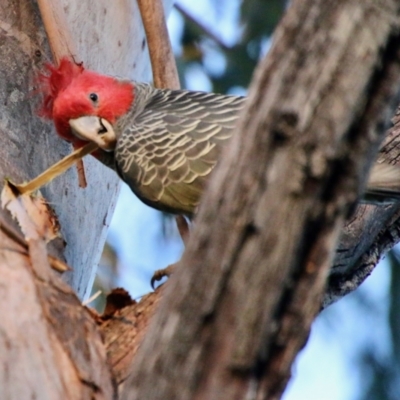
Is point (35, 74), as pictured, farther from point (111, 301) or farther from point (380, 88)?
point (380, 88)

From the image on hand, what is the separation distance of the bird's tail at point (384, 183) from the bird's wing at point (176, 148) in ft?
1.82

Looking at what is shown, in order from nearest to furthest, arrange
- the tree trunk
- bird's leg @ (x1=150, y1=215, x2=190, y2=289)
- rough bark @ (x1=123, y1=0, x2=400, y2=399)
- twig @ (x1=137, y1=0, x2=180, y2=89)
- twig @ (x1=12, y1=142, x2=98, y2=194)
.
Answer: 1. rough bark @ (x1=123, y1=0, x2=400, y2=399)
2. the tree trunk
3. twig @ (x1=12, y1=142, x2=98, y2=194)
4. bird's leg @ (x1=150, y1=215, x2=190, y2=289)
5. twig @ (x1=137, y1=0, x2=180, y2=89)

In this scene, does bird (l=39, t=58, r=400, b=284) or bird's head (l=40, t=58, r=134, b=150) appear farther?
bird's head (l=40, t=58, r=134, b=150)

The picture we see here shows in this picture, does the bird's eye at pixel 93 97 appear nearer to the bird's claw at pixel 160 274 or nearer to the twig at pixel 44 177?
the twig at pixel 44 177

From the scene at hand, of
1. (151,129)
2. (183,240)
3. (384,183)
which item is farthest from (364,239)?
(151,129)

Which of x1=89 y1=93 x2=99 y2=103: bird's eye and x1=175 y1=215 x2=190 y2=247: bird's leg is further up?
x1=89 y1=93 x2=99 y2=103: bird's eye

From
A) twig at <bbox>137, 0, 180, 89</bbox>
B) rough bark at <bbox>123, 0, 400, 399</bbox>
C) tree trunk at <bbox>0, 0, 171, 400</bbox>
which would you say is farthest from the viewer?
twig at <bbox>137, 0, 180, 89</bbox>

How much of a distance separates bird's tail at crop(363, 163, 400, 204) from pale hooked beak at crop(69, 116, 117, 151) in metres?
1.15

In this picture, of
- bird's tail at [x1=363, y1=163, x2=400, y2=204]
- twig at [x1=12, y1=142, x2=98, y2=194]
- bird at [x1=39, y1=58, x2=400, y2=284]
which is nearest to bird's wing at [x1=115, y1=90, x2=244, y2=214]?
bird at [x1=39, y1=58, x2=400, y2=284]

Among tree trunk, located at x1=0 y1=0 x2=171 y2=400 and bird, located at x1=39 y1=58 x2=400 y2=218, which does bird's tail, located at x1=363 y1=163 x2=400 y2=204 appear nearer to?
bird, located at x1=39 y1=58 x2=400 y2=218

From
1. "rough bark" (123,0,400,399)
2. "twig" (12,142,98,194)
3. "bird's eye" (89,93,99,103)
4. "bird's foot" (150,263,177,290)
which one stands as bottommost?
"rough bark" (123,0,400,399)

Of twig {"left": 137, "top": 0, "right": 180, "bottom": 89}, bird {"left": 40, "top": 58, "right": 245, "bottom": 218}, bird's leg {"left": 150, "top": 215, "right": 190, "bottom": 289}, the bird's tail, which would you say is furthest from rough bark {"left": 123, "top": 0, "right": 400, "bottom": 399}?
twig {"left": 137, "top": 0, "right": 180, "bottom": 89}

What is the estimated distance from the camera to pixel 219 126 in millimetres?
2799

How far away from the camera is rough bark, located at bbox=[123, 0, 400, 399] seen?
128cm
